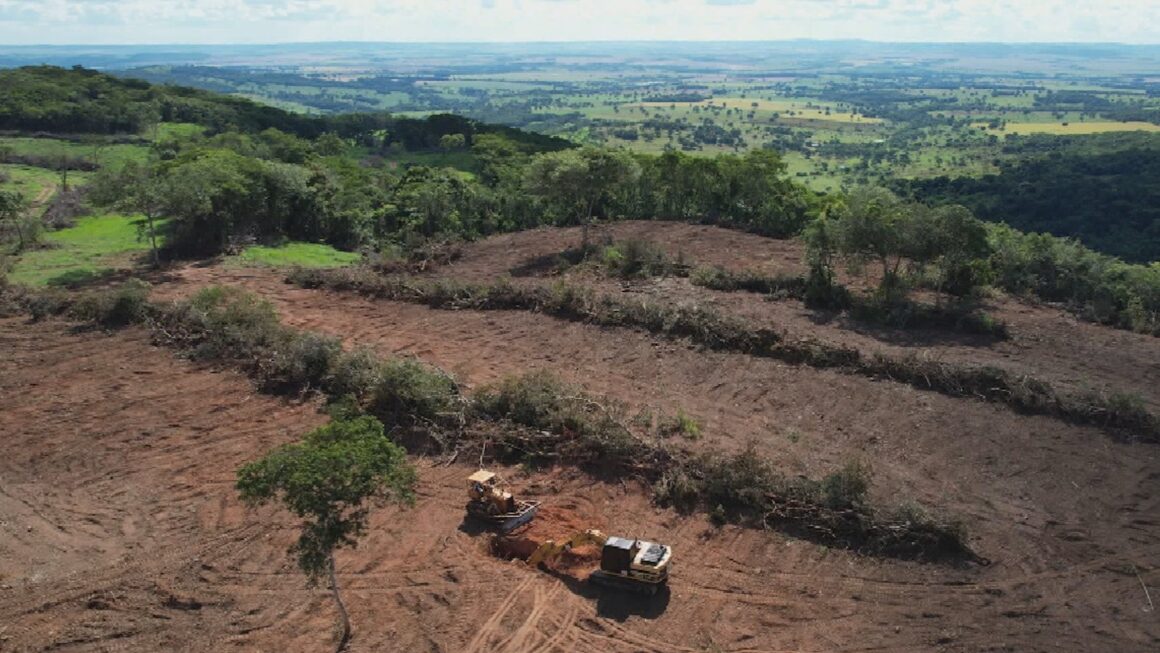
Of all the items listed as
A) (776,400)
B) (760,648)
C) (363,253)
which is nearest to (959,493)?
(776,400)

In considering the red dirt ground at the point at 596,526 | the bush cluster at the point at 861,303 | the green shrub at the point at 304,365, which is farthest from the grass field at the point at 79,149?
the bush cluster at the point at 861,303

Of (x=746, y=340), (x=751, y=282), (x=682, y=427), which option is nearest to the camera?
(x=682, y=427)

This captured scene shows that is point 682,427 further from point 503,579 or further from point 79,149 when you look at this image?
point 79,149

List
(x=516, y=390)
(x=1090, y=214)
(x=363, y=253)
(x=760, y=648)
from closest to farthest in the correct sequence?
1. (x=760, y=648)
2. (x=516, y=390)
3. (x=363, y=253)
4. (x=1090, y=214)

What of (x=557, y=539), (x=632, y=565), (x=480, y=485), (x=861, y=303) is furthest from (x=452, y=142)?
(x=632, y=565)

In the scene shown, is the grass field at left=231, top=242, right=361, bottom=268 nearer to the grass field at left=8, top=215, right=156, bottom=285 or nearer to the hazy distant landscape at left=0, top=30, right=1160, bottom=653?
the hazy distant landscape at left=0, top=30, right=1160, bottom=653

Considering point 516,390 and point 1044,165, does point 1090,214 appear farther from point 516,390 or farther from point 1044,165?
point 516,390

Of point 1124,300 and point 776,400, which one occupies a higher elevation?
point 1124,300
